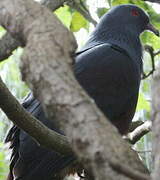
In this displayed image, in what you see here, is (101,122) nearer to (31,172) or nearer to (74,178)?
(31,172)

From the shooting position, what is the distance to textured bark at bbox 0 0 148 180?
1.03 m

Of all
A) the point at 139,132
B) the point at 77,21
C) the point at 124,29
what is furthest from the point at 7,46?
the point at 124,29

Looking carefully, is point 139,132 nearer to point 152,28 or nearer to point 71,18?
point 71,18

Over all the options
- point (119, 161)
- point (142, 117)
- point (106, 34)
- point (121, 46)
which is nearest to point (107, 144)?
point (119, 161)

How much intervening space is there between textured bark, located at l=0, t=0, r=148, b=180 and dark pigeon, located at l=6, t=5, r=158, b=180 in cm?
181

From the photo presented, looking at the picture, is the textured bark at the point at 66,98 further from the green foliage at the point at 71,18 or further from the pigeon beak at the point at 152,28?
the pigeon beak at the point at 152,28

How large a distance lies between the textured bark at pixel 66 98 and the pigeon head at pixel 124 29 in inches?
104

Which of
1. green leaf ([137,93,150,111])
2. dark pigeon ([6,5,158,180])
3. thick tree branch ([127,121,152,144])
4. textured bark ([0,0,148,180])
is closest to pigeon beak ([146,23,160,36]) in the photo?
dark pigeon ([6,5,158,180])

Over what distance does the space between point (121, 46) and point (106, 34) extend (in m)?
0.31

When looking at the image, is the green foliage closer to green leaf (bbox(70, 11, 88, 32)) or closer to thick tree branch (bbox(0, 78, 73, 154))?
green leaf (bbox(70, 11, 88, 32))

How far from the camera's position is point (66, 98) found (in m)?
1.12

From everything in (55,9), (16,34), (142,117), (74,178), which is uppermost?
(16,34)

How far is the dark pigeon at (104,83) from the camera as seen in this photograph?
3.23m

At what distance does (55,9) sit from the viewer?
3.49m
